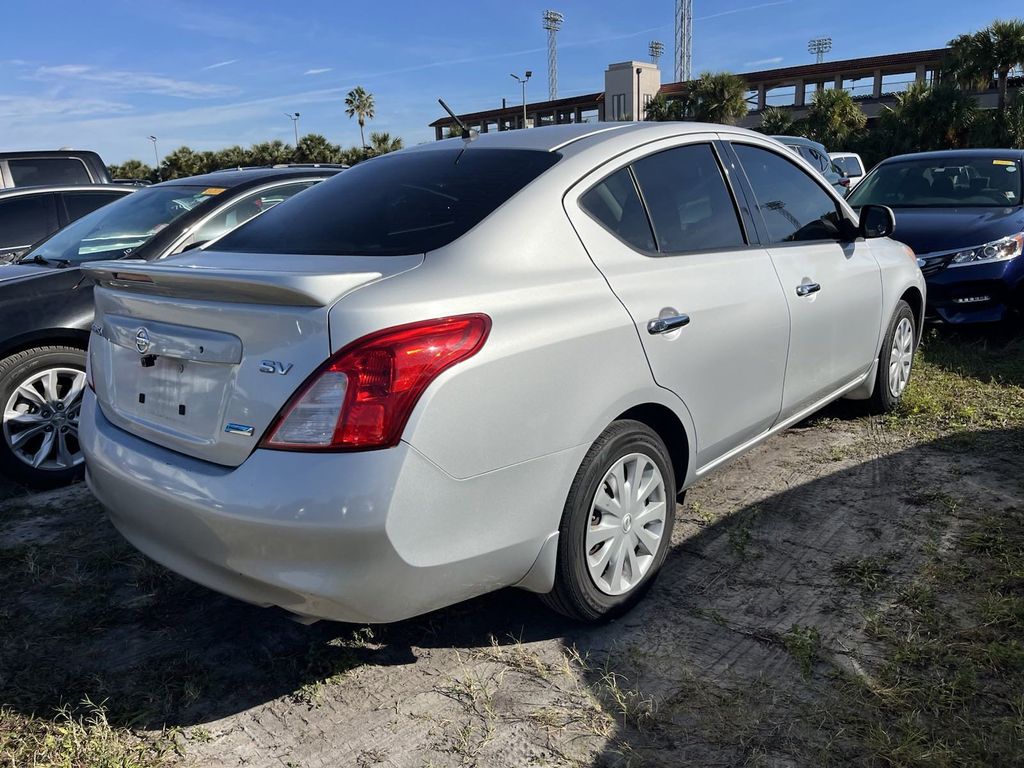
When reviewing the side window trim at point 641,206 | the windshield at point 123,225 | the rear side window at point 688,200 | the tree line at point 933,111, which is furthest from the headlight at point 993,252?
the tree line at point 933,111

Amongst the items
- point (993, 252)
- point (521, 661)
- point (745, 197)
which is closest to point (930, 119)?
point (993, 252)

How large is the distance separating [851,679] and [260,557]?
5.84 feet

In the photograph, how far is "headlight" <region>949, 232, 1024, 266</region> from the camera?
6391mm

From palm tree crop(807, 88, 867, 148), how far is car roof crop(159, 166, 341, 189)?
1318 inches

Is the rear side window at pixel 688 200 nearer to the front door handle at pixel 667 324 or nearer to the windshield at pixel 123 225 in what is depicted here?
the front door handle at pixel 667 324

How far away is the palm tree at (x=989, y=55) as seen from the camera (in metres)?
30.8

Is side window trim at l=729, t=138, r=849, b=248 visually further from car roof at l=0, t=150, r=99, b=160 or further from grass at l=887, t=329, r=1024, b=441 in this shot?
car roof at l=0, t=150, r=99, b=160

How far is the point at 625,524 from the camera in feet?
9.18

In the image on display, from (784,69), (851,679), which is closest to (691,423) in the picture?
(851,679)

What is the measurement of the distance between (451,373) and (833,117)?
37.2m

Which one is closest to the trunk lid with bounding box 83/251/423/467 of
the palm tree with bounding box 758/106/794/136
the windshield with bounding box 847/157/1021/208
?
the windshield with bounding box 847/157/1021/208

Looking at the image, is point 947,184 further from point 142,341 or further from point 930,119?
point 930,119

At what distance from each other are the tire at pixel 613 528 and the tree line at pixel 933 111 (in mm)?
30769

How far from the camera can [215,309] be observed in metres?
2.28
